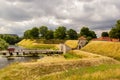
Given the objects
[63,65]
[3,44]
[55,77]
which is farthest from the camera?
[3,44]

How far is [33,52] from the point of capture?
124m

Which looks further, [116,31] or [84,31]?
[84,31]

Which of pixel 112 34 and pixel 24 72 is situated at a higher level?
pixel 112 34

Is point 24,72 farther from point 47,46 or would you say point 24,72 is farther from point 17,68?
point 47,46

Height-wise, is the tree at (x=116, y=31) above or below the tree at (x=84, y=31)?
below

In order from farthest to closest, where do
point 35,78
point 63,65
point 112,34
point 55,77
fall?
point 112,34 < point 63,65 < point 35,78 < point 55,77

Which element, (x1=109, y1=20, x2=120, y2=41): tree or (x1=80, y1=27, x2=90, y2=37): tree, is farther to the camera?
(x1=80, y1=27, x2=90, y2=37): tree

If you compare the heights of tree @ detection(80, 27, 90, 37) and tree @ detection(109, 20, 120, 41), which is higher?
tree @ detection(80, 27, 90, 37)

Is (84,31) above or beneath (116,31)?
above

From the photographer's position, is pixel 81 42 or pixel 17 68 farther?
pixel 81 42

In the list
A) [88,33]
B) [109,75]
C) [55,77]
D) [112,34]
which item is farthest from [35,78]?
[88,33]

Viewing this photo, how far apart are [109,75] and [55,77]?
7713mm

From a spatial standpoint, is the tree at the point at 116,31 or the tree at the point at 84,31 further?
the tree at the point at 84,31

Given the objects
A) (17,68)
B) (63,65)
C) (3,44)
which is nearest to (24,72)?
(17,68)
